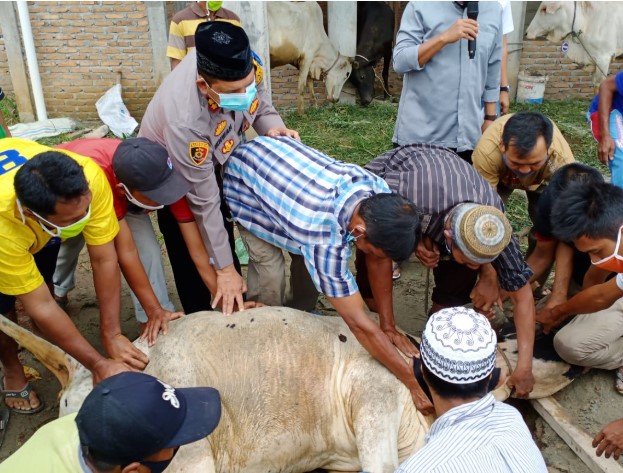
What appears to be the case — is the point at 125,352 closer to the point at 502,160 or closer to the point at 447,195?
the point at 447,195

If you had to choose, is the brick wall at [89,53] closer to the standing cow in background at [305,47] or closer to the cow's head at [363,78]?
the standing cow in background at [305,47]

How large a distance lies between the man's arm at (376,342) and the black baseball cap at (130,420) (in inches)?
44.6

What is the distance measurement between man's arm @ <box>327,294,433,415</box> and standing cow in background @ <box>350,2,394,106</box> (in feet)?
26.9

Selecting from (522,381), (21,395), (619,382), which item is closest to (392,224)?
(522,381)

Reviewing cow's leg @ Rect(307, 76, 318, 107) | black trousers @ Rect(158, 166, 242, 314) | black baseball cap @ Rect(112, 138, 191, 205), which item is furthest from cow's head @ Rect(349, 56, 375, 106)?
black baseball cap @ Rect(112, 138, 191, 205)

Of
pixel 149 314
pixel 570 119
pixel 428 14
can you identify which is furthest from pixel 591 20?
pixel 149 314

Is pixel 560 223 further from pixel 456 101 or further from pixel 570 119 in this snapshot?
pixel 570 119

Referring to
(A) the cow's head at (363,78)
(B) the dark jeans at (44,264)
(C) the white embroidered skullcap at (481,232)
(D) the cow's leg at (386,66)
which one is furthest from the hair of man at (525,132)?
(D) the cow's leg at (386,66)

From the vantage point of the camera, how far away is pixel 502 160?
3.89m

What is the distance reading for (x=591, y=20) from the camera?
29.5ft

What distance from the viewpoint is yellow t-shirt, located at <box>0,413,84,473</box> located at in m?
1.86

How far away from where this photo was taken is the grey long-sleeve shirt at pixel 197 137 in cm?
322

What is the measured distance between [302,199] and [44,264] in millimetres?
1690

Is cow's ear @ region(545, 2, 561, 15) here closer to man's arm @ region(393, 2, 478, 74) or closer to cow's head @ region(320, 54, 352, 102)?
cow's head @ region(320, 54, 352, 102)
